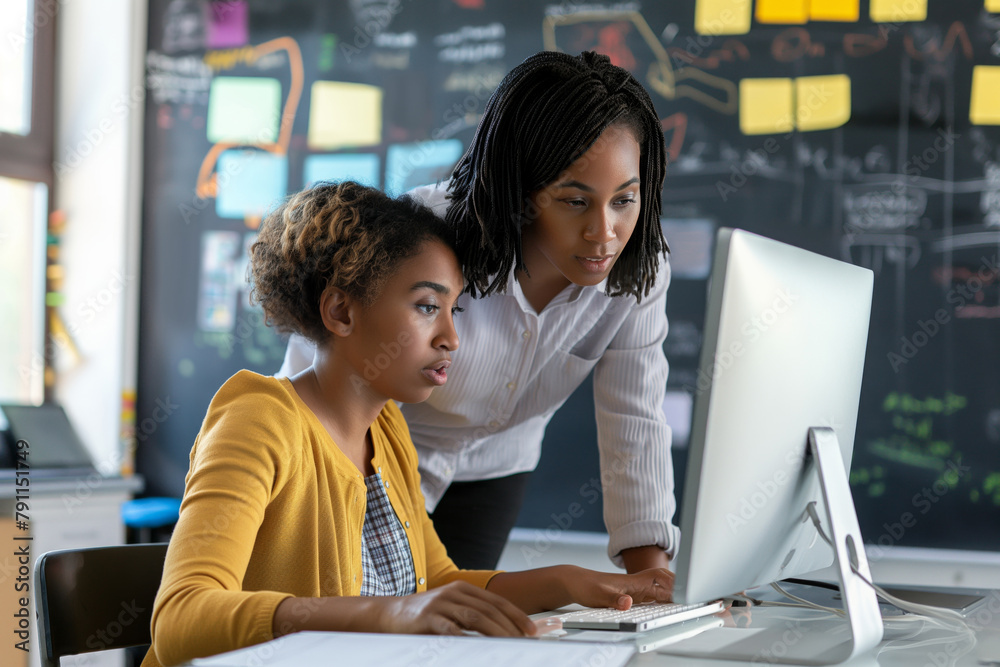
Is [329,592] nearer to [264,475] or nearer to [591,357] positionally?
[264,475]

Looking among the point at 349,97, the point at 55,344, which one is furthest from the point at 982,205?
the point at 55,344

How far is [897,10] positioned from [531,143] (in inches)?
60.1

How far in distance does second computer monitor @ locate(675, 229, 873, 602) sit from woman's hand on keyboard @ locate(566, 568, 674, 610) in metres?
0.18

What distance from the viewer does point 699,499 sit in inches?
27.6

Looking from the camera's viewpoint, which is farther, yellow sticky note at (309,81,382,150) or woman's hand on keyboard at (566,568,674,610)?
yellow sticky note at (309,81,382,150)

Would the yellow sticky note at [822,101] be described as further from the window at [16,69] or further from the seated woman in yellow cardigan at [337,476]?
the window at [16,69]

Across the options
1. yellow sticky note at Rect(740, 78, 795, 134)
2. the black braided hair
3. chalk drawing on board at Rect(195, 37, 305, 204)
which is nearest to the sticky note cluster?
yellow sticky note at Rect(740, 78, 795, 134)

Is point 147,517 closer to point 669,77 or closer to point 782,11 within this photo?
point 669,77

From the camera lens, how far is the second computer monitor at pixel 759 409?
70 centimetres

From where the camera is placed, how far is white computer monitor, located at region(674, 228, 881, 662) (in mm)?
705

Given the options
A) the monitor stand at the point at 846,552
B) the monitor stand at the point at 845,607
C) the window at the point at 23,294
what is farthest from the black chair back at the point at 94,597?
the window at the point at 23,294

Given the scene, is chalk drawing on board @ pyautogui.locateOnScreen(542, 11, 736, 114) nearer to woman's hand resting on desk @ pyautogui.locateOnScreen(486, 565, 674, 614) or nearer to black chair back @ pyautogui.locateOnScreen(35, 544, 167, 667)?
woman's hand resting on desk @ pyautogui.locateOnScreen(486, 565, 674, 614)

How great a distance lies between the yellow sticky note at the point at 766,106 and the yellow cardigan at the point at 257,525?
1584 millimetres

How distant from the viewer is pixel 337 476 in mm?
1037
